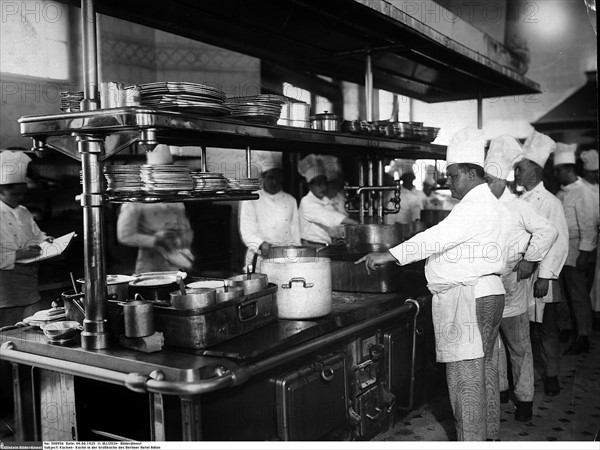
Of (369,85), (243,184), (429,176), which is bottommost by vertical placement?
(243,184)

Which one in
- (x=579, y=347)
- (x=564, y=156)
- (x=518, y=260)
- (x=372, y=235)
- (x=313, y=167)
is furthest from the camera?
(x=564, y=156)

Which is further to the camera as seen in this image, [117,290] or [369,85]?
[369,85]

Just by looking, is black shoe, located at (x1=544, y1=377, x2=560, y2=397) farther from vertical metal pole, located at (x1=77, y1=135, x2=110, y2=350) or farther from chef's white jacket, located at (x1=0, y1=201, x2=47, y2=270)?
chef's white jacket, located at (x1=0, y1=201, x2=47, y2=270)

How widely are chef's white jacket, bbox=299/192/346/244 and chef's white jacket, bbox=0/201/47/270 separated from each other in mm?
2094

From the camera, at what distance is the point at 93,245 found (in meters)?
2.11

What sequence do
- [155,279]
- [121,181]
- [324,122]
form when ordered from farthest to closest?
[324,122]
[155,279]
[121,181]

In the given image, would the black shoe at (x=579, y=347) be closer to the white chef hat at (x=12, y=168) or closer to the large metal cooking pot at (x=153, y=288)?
the large metal cooking pot at (x=153, y=288)

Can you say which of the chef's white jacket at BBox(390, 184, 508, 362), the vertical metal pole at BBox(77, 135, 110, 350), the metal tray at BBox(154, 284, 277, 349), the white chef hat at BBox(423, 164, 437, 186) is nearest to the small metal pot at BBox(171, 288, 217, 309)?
the metal tray at BBox(154, 284, 277, 349)

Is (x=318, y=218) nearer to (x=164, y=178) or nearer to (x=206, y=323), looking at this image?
(x=164, y=178)

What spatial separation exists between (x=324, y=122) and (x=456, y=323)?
124cm

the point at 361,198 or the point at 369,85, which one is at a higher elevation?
the point at 369,85

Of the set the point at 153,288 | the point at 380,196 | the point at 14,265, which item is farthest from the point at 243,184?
the point at 14,265

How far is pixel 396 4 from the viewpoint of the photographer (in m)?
3.60

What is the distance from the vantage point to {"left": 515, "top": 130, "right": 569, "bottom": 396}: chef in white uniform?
3889mm
